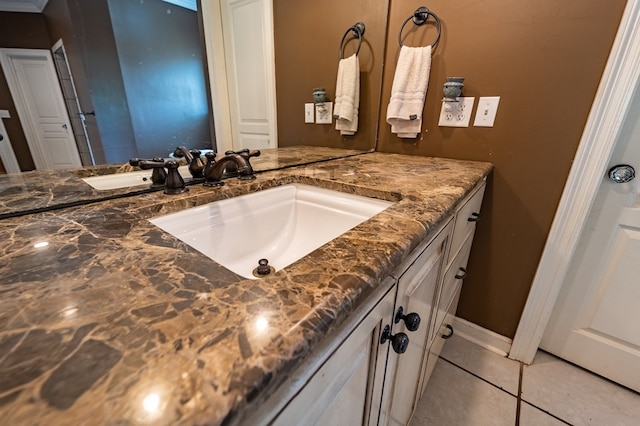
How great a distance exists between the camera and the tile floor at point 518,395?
1.17 metres

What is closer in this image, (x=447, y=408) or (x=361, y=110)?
(x=447, y=408)

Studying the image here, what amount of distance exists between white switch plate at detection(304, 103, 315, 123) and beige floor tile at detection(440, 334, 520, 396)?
4.80ft

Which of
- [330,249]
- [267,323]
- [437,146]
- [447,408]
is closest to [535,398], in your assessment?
[447,408]

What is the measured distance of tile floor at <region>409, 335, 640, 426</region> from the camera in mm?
1167

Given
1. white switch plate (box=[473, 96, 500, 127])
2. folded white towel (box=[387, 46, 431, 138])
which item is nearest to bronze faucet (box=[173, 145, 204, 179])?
folded white towel (box=[387, 46, 431, 138])

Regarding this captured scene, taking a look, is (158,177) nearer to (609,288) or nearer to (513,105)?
(513,105)

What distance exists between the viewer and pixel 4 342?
27cm

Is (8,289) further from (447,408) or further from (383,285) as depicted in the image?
(447,408)

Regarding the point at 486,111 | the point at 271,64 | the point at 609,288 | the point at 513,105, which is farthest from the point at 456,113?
the point at 609,288

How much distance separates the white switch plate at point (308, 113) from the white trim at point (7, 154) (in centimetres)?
113

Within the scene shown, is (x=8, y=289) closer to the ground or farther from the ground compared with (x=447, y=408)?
farther from the ground

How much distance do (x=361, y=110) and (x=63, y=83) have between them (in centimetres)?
134

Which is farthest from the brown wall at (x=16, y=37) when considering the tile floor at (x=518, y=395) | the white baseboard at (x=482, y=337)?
the white baseboard at (x=482, y=337)

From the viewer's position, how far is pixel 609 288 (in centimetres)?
125
